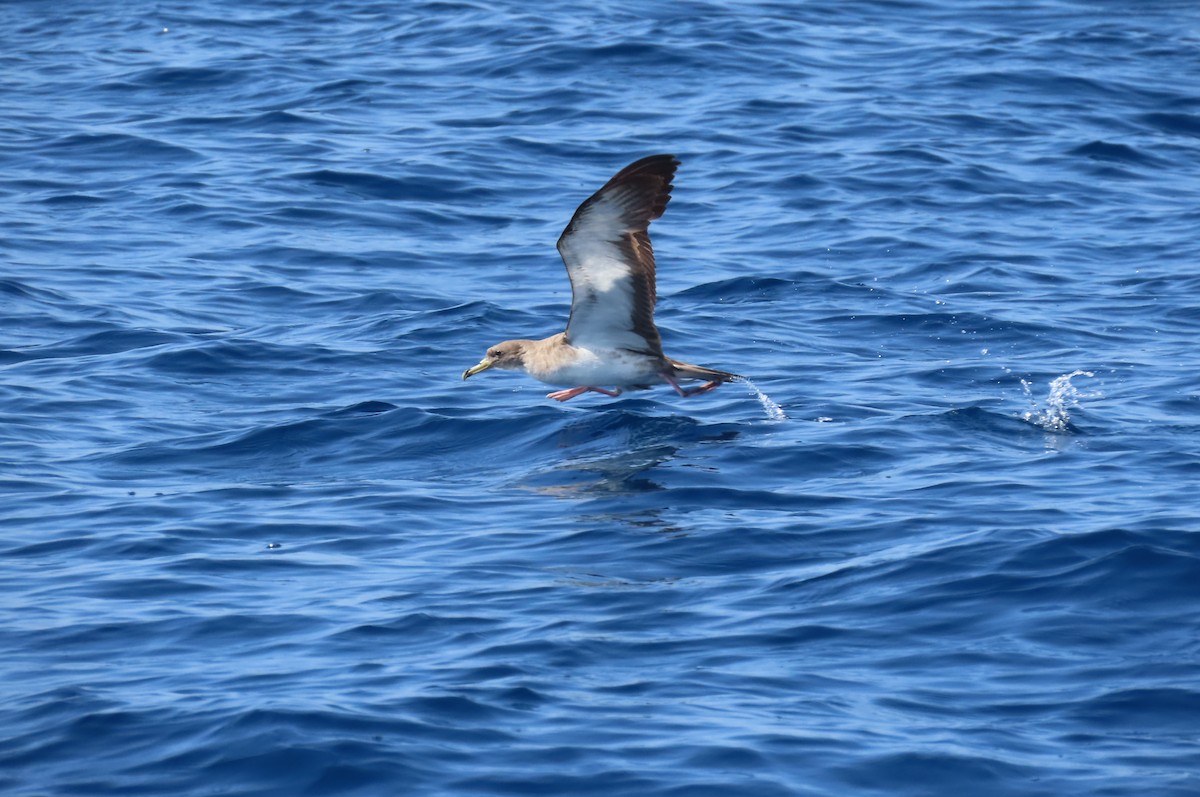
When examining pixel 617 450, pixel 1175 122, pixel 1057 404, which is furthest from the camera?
pixel 1175 122

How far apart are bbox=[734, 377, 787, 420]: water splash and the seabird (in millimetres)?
415

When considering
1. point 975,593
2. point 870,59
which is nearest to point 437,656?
point 975,593

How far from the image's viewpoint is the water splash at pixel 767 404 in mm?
11992

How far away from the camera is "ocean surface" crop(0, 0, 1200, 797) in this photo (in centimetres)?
708

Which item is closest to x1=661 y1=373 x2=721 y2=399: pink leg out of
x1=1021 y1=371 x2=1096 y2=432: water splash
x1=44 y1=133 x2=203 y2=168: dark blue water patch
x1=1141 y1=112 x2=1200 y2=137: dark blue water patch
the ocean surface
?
the ocean surface

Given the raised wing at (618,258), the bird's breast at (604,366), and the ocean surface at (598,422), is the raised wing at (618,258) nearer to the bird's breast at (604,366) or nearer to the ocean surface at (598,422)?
the bird's breast at (604,366)

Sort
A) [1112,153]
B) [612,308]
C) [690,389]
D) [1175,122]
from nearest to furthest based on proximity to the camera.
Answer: [612,308] < [690,389] < [1112,153] < [1175,122]

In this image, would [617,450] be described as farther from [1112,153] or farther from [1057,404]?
[1112,153]

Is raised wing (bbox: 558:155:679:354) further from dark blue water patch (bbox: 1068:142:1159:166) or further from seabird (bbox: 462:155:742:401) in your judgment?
dark blue water patch (bbox: 1068:142:1159:166)

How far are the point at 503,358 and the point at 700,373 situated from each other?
1.70 metres

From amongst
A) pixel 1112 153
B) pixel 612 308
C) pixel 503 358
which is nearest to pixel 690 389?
pixel 612 308

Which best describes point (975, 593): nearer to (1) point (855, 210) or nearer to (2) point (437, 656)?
(2) point (437, 656)

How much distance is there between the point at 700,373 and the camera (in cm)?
1189

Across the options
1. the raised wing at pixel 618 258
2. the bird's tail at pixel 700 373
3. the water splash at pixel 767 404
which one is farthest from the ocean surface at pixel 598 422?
the raised wing at pixel 618 258
